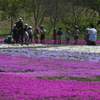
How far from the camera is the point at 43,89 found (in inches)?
389

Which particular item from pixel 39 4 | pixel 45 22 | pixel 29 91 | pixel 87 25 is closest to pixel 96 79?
pixel 29 91

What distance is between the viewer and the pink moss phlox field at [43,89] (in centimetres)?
900

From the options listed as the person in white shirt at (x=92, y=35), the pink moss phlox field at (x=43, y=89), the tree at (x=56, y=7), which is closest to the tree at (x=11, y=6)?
the tree at (x=56, y=7)

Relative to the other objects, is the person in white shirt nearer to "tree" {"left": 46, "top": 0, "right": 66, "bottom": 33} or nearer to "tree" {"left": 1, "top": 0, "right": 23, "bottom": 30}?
"tree" {"left": 46, "top": 0, "right": 66, "bottom": 33}

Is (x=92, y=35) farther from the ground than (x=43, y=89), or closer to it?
farther from the ground

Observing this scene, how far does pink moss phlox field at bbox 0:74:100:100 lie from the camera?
29.5 ft

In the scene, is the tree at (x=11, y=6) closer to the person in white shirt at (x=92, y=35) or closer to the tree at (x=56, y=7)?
the tree at (x=56, y=7)

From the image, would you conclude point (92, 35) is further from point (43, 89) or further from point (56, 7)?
point (56, 7)

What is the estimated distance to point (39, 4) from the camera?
59469 millimetres

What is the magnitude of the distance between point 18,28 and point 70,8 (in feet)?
105

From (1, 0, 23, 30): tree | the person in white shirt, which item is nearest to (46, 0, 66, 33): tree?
(1, 0, 23, 30): tree

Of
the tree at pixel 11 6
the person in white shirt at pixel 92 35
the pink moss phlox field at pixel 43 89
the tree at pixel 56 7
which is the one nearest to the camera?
the pink moss phlox field at pixel 43 89

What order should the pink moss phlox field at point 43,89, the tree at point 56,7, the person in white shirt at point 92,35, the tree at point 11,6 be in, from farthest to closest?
the tree at point 11,6 < the tree at point 56,7 < the person in white shirt at point 92,35 < the pink moss phlox field at point 43,89

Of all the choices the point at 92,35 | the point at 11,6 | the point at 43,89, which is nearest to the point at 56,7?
the point at 11,6
